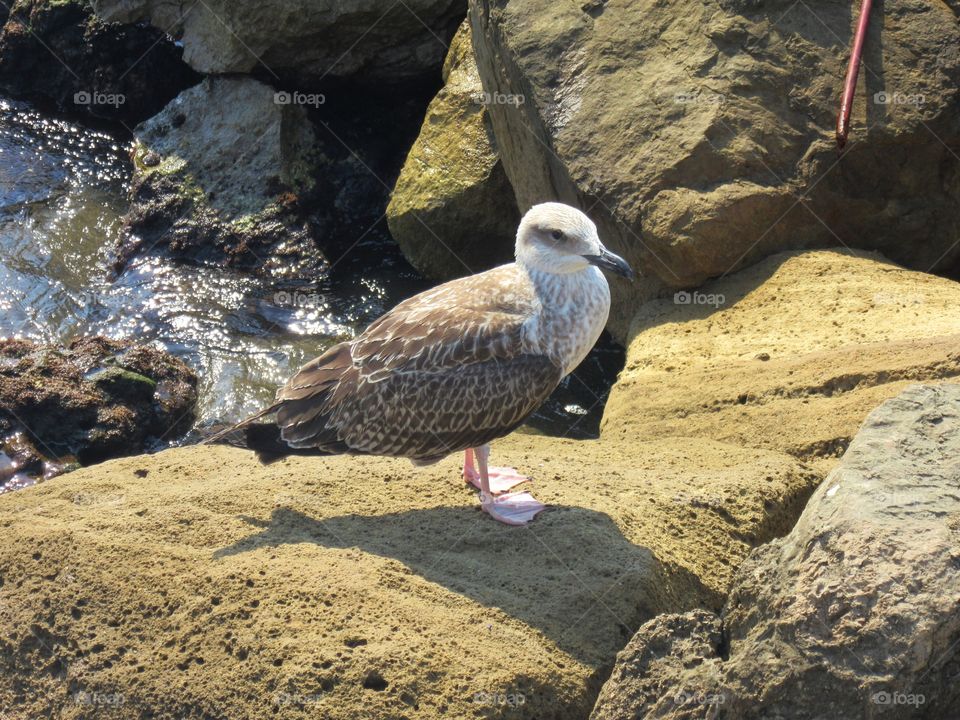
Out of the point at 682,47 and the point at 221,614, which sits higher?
the point at 682,47

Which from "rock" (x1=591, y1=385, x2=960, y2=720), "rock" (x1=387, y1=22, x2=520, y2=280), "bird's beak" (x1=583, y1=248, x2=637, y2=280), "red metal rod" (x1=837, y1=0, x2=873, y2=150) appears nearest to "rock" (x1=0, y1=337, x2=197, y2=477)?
"rock" (x1=387, y1=22, x2=520, y2=280)

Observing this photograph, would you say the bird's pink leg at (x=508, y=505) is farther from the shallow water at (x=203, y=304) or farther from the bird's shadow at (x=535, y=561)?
the shallow water at (x=203, y=304)

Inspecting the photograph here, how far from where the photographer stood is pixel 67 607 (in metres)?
Answer: 5.57

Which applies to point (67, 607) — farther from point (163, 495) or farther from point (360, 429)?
point (360, 429)

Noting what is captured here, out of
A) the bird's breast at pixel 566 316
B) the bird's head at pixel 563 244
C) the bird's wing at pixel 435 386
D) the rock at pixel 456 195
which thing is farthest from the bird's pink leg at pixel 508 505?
the rock at pixel 456 195

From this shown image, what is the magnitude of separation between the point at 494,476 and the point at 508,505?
1.19 feet

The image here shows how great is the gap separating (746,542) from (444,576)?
64.5 inches

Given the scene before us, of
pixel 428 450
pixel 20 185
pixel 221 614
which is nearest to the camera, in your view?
pixel 221 614

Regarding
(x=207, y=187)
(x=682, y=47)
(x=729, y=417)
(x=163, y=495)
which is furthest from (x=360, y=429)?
(x=207, y=187)

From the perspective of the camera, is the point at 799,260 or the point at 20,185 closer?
the point at 799,260

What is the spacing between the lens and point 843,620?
13.6 ft

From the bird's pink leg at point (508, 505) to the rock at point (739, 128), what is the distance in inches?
121

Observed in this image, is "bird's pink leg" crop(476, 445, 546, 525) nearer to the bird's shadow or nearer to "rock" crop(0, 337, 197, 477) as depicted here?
the bird's shadow

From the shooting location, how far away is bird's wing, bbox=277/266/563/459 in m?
6.43
